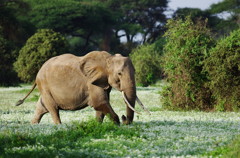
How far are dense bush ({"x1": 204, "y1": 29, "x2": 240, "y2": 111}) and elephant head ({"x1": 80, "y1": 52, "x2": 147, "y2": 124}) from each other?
27.7 feet

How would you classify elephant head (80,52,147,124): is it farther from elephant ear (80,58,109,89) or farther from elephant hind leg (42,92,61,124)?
elephant hind leg (42,92,61,124)

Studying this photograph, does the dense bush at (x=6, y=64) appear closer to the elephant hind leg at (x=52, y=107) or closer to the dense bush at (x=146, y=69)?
the dense bush at (x=146, y=69)

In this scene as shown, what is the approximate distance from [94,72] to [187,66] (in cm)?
949

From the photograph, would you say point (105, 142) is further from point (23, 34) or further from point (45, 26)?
point (45, 26)

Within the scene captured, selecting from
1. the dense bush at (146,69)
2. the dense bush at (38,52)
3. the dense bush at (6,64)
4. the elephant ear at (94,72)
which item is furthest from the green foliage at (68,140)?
the dense bush at (146,69)

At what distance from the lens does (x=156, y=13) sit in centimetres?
11312

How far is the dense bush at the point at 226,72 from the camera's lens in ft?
83.6

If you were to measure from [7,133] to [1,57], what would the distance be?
45.5 metres

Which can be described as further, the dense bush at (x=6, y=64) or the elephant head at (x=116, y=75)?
the dense bush at (x=6, y=64)

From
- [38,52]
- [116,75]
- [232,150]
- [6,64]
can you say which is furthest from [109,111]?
[6,64]

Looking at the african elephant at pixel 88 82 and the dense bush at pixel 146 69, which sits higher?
the african elephant at pixel 88 82

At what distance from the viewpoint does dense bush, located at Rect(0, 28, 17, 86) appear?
59531mm

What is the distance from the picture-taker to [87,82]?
18859 mm

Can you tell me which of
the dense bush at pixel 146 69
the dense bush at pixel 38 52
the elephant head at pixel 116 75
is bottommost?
the dense bush at pixel 146 69
